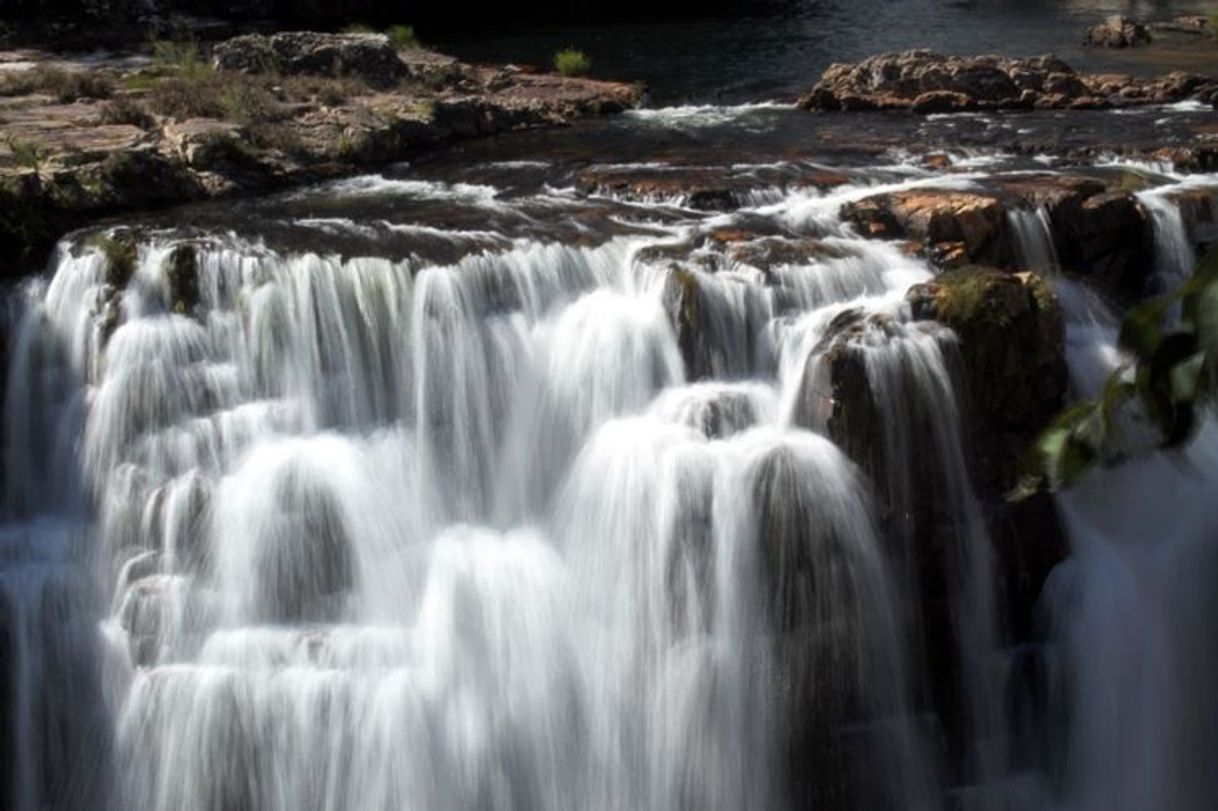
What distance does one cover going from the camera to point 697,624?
8453 millimetres

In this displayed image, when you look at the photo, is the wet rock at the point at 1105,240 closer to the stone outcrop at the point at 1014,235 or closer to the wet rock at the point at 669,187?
the stone outcrop at the point at 1014,235

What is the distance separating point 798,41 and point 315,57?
12.0 m

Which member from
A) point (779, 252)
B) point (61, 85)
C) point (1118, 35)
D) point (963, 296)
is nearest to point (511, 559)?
point (779, 252)

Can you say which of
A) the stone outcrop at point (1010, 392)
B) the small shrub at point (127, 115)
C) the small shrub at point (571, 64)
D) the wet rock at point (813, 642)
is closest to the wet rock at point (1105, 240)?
the stone outcrop at point (1010, 392)

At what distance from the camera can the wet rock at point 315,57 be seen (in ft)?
62.6

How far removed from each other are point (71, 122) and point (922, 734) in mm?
11350

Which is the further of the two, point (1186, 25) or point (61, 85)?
point (1186, 25)

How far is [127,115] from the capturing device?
15297 mm

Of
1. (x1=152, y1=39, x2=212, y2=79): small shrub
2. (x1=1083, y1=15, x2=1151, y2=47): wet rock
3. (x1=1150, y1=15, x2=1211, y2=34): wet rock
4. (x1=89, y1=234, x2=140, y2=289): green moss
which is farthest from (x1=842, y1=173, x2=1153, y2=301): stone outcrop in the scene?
(x1=1150, y1=15, x2=1211, y2=34): wet rock

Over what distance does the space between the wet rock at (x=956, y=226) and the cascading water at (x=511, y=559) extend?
1.33m

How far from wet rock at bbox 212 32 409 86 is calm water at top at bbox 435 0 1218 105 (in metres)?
4.16

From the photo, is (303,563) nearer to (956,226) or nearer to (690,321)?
(690,321)

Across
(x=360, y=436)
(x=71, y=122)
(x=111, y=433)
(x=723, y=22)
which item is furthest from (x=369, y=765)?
(x=723, y=22)

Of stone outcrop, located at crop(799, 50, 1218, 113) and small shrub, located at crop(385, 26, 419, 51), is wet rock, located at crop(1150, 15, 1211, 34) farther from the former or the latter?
small shrub, located at crop(385, 26, 419, 51)
